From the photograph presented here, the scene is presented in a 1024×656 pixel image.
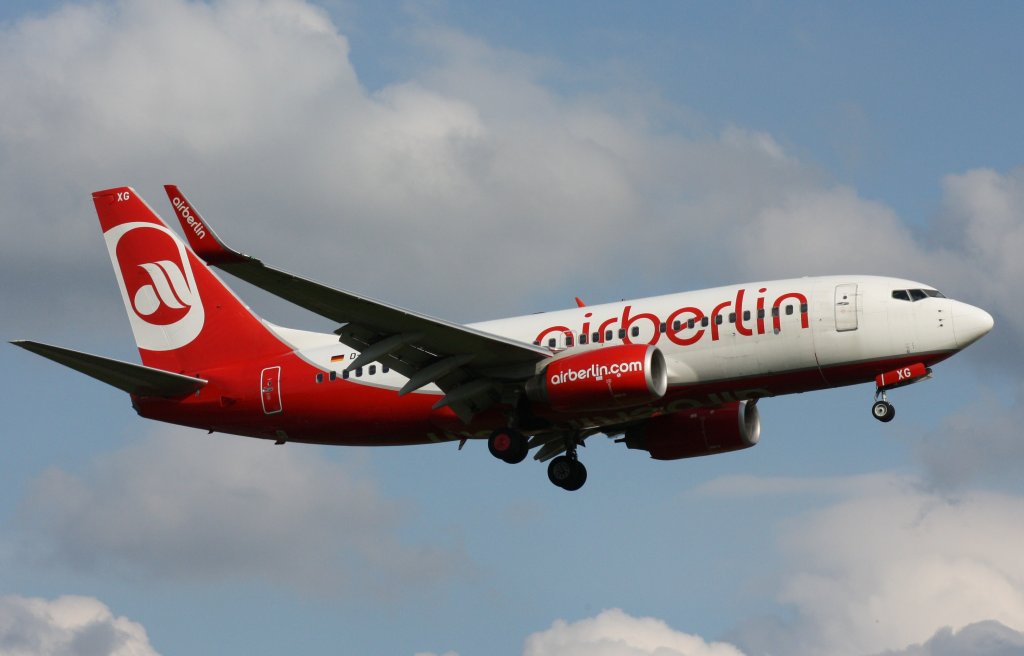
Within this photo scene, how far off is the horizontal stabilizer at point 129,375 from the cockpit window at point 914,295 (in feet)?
66.4

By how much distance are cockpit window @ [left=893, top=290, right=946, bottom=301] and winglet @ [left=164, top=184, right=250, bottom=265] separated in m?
17.0

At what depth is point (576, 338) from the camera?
4403cm

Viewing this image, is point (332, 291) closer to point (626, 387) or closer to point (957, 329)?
point (626, 387)

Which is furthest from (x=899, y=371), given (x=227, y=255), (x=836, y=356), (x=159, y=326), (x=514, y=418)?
(x=159, y=326)

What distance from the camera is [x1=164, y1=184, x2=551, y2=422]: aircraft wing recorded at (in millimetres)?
37812

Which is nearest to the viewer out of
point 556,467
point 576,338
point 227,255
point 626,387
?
point 227,255

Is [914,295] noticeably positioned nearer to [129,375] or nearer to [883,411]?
[883,411]

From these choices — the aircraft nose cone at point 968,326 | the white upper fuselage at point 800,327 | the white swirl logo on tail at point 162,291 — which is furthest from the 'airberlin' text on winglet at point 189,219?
the aircraft nose cone at point 968,326

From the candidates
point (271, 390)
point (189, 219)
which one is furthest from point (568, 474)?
point (189, 219)

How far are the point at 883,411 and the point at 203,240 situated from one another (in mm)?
18059

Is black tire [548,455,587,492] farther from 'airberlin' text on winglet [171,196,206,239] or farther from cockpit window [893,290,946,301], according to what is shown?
'airberlin' text on winglet [171,196,206,239]

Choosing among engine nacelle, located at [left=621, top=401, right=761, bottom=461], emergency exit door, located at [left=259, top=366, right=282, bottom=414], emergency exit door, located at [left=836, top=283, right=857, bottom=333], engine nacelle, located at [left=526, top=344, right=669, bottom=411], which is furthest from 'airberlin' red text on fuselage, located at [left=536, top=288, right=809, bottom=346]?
emergency exit door, located at [left=259, top=366, right=282, bottom=414]

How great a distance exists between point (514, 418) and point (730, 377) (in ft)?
20.3

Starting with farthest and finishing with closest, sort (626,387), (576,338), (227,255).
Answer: (576,338) < (626,387) < (227,255)
